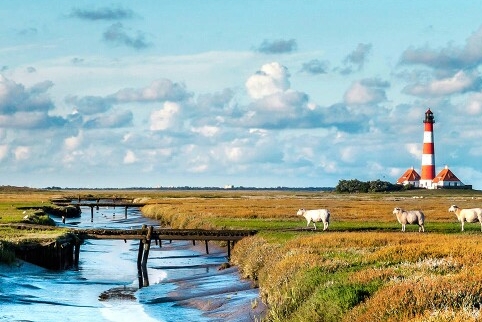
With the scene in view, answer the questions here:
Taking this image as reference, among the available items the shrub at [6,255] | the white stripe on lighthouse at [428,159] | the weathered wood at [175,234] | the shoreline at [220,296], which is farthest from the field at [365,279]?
the white stripe on lighthouse at [428,159]

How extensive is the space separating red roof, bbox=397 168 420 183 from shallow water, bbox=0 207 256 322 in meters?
131

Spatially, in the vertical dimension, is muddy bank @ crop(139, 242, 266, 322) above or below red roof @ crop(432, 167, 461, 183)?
below

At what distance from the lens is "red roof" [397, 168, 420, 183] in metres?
174

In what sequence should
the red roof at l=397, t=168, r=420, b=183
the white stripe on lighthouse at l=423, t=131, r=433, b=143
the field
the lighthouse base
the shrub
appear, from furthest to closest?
the red roof at l=397, t=168, r=420, b=183 < the lighthouse base < the white stripe on lighthouse at l=423, t=131, r=433, b=143 < the shrub < the field

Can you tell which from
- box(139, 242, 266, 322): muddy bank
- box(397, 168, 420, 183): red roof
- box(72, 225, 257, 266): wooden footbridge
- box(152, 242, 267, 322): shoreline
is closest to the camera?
box(152, 242, 267, 322): shoreline

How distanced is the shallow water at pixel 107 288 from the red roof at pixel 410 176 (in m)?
131

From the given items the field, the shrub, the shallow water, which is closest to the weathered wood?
the shallow water

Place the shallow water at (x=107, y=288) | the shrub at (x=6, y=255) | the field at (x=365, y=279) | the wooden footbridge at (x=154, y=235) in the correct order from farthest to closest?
the wooden footbridge at (x=154, y=235) → the shrub at (x=6, y=255) → the shallow water at (x=107, y=288) → the field at (x=365, y=279)

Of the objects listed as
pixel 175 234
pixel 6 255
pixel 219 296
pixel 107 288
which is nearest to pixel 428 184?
pixel 175 234

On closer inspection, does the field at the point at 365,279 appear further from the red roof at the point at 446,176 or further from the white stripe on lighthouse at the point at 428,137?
the red roof at the point at 446,176

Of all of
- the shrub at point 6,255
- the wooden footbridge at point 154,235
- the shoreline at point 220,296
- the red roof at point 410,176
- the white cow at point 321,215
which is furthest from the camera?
the red roof at point 410,176

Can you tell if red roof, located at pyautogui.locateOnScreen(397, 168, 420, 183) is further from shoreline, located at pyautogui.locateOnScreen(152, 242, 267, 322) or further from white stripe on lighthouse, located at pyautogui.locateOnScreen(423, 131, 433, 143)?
shoreline, located at pyautogui.locateOnScreen(152, 242, 267, 322)

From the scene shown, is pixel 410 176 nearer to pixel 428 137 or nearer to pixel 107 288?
pixel 428 137

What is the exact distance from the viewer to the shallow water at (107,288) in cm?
2689
